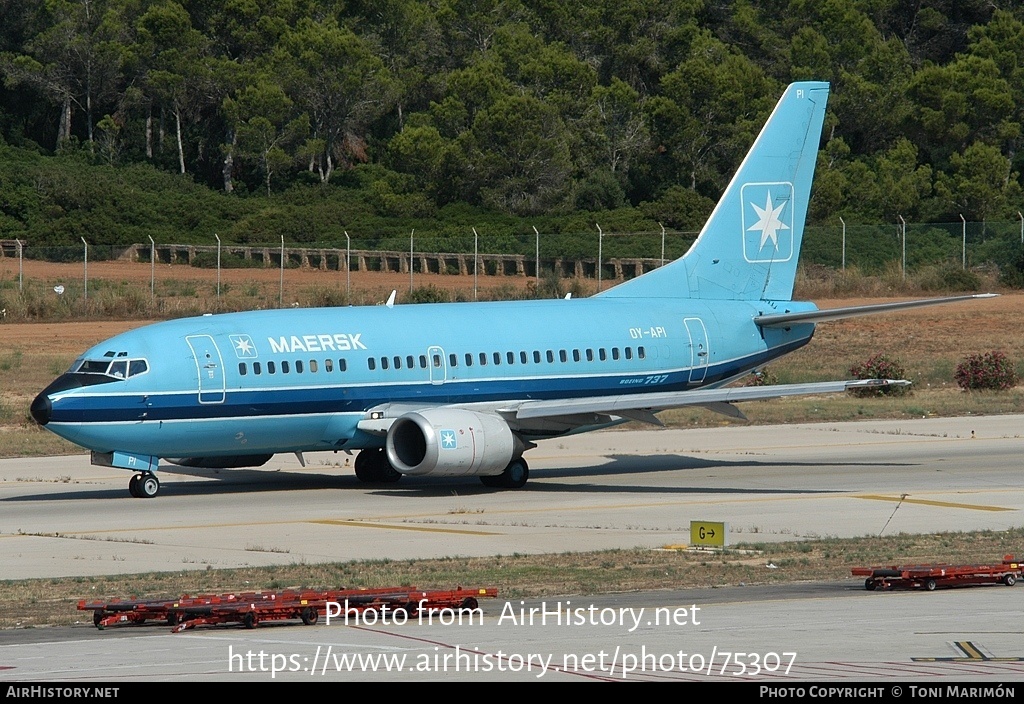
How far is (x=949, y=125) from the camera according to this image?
4109 inches

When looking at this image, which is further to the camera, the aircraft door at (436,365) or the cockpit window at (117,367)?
the aircraft door at (436,365)

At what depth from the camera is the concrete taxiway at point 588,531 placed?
16.5 meters

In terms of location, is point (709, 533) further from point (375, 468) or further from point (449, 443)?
point (375, 468)

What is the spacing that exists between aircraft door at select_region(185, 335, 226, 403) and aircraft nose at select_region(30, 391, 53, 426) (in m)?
2.81

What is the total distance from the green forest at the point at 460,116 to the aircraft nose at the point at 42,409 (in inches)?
2388

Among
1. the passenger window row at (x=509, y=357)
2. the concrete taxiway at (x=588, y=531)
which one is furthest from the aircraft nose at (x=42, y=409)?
the passenger window row at (x=509, y=357)

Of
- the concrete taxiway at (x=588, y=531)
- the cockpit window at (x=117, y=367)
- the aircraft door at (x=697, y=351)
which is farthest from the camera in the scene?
the aircraft door at (x=697, y=351)

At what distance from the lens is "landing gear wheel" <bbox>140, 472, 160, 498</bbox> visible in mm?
33062

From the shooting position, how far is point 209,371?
32.3m

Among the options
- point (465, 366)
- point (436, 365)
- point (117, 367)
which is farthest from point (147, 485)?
point (465, 366)

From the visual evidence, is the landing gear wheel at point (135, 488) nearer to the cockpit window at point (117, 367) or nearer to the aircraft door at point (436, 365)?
the cockpit window at point (117, 367)

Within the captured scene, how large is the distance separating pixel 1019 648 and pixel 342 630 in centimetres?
721

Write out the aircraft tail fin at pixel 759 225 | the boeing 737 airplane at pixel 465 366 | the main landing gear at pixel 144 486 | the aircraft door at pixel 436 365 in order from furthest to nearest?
the aircraft tail fin at pixel 759 225 → the aircraft door at pixel 436 365 → the main landing gear at pixel 144 486 → the boeing 737 airplane at pixel 465 366

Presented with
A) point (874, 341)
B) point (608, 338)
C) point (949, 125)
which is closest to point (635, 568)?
point (608, 338)
